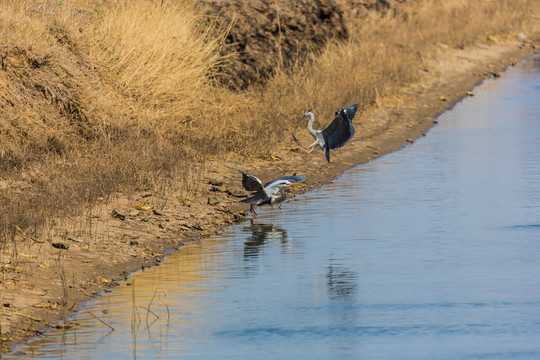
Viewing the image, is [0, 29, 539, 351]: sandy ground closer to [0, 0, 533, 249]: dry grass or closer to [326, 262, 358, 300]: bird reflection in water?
[0, 0, 533, 249]: dry grass

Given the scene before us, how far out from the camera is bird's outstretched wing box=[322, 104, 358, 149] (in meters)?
15.5

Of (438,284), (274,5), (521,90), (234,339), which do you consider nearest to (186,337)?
(234,339)

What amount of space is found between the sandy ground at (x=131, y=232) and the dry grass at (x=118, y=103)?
275 mm

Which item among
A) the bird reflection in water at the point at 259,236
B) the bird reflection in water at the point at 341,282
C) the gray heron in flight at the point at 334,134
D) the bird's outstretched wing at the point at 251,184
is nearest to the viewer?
the bird reflection in water at the point at 341,282

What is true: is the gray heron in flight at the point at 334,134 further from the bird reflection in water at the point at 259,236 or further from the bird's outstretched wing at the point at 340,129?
the bird reflection in water at the point at 259,236

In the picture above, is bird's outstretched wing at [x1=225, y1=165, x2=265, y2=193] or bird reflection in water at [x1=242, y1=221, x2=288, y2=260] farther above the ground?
bird's outstretched wing at [x1=225, y1=165, x2=265, y2=193]

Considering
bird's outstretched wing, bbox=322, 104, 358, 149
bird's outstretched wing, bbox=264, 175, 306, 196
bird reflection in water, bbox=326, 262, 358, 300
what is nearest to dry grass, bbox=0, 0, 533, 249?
bird's outstretched wing, bbox=264, 175, 306, 196

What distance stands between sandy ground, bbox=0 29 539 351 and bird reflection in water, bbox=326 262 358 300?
1823mm

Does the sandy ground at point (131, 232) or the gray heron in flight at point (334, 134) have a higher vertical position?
the gray heron in flight at point (334, 134)

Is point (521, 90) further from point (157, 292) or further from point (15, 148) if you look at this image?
point (157, 292)

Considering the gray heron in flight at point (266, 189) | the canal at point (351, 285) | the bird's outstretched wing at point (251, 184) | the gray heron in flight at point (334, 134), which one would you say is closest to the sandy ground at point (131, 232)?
the canal at point (351, 285)

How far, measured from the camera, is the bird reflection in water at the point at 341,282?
10152 millimetres

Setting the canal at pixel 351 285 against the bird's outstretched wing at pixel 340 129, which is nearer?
the canal at pixel 351 285

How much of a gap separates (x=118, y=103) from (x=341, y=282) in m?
7.07
